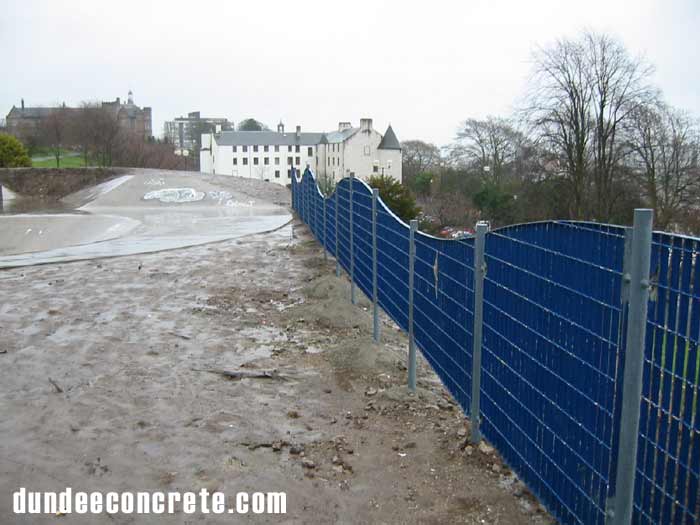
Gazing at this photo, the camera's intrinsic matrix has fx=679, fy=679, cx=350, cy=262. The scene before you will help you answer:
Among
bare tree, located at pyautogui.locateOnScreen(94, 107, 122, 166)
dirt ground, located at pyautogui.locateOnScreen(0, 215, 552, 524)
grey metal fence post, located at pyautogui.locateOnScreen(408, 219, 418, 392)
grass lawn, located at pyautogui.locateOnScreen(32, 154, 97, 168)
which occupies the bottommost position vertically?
dirt ground, located at pyautogui.locateOnScreen(0, 215, 552, 524)

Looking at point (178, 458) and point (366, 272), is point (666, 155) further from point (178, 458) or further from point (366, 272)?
point (178, 458)

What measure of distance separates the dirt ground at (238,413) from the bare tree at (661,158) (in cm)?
2637

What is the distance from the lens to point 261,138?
100 m

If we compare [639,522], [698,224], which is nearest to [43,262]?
[639,522]

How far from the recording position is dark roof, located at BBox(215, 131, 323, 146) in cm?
9894

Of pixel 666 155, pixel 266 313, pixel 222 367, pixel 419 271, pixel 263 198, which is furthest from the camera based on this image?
pixel 263 198

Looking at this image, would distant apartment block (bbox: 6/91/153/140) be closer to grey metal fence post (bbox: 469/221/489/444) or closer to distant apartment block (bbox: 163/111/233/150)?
distant apartment block (bbox: 163/111/233/150)

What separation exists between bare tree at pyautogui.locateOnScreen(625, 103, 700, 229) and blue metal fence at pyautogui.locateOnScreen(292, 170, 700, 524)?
2968cm

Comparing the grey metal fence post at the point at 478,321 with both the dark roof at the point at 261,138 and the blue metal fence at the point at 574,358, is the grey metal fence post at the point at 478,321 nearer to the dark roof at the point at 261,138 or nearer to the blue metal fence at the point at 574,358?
the blue metal fence at the point at 574,358

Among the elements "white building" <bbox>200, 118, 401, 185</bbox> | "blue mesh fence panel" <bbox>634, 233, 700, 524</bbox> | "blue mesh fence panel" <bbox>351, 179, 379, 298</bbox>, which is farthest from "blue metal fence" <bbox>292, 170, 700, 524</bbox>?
"white building" <bbox>200, 118, 401, 185</bbox>

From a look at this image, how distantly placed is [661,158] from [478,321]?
104 feet

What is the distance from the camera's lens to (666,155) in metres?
32.2

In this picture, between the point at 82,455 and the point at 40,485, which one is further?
the point at 82,455

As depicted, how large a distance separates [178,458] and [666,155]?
3256cm
